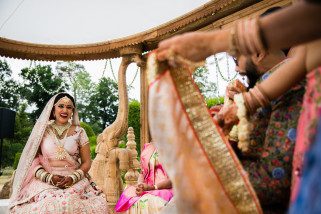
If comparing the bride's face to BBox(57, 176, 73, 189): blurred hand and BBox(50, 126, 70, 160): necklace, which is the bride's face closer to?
BBox(50, 126, 70, 160): necklace

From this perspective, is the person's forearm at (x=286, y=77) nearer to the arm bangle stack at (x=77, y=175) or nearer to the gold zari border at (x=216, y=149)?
the gold zari border at (x=216, y=149)

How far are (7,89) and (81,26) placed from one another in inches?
943

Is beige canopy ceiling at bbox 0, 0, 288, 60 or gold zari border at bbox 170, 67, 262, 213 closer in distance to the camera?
gold zari border at bbox 170, 67, 262, 213

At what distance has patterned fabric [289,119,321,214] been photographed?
583mm

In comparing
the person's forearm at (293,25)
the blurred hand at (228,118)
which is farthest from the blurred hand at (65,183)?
the person's forearm at (293,25)

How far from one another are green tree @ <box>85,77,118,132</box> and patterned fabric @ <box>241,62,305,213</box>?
103 feet

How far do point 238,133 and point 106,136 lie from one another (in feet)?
15.3

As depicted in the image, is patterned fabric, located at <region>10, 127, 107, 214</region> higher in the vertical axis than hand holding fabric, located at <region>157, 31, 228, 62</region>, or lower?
higher

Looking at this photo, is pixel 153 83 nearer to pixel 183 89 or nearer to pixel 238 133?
pixel 183 89

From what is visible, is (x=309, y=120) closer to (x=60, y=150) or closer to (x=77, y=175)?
(x=77, y=175)

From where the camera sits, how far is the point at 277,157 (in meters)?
1.09

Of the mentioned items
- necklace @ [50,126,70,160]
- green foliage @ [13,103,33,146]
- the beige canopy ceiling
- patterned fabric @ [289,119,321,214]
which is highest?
green foliage @ [13,103,33,146]

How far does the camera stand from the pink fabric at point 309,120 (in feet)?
2.61

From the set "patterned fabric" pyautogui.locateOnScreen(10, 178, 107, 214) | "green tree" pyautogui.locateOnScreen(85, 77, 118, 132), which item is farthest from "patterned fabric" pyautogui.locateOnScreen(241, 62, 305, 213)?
"green tree" pyautogui.locateOnScreen(85, 77, 118, 132)
